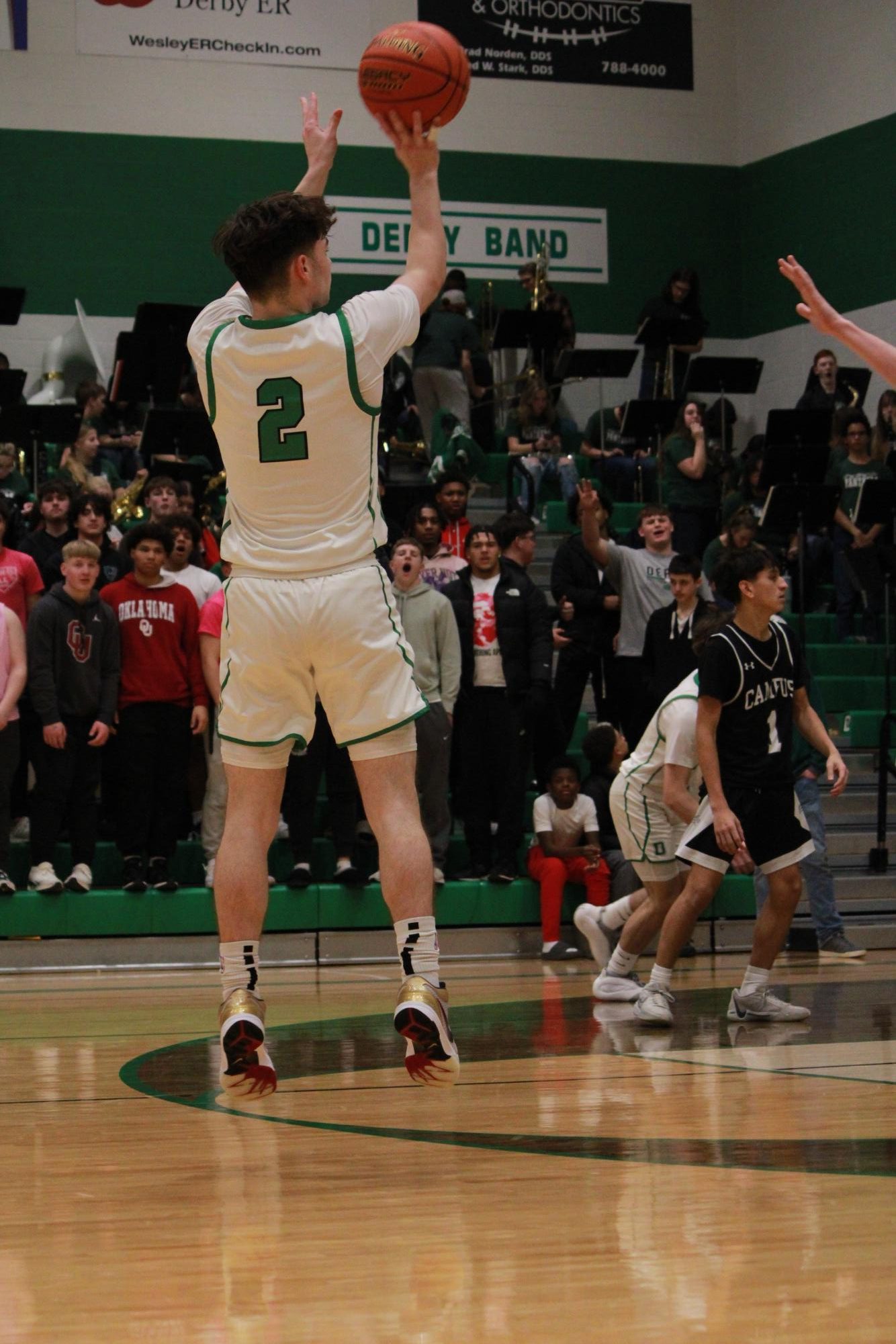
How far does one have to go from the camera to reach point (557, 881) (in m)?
9.02

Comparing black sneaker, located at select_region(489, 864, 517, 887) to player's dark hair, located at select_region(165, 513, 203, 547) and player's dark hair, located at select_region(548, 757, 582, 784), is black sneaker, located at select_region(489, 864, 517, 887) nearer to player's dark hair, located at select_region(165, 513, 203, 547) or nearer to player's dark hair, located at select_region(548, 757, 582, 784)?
player's dark hair, located at select_region(548, 757, 582, 784)

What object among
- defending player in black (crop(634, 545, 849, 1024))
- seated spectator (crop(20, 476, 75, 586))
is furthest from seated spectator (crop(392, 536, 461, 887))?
defending player in black (crop(634, 545, 849, 1024))

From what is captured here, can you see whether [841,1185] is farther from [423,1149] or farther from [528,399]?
[528,399]

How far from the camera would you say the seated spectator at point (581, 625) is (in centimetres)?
1030

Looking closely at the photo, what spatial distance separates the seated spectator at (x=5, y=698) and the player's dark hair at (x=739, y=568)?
13.0 ft

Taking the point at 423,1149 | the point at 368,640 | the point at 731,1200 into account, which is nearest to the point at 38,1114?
the point at 423,1149

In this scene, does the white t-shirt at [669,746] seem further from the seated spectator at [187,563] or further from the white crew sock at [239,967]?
the seated spectator at [187,563]

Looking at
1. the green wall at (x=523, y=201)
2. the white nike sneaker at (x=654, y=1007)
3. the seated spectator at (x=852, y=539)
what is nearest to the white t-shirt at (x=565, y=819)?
the white nike sneaker at (x=654, y=1007)

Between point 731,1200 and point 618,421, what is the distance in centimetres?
1281

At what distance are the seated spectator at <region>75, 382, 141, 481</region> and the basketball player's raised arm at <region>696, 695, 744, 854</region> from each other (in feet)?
22.6

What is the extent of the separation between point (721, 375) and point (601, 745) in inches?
228

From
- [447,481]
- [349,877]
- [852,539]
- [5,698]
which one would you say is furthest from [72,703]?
[852,539]

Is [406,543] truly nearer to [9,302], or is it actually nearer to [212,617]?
[212,617]

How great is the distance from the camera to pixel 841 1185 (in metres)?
3.04
